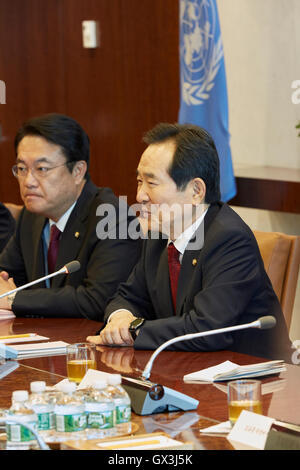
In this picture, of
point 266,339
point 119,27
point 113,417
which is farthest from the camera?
point 119,27

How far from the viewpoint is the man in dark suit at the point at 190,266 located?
8.39ft

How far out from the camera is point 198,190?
2803 mm

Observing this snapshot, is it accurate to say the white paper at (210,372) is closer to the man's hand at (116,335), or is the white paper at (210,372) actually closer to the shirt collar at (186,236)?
the man's hand at (116,335)

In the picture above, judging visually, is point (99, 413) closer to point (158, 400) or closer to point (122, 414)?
point (122, 414)

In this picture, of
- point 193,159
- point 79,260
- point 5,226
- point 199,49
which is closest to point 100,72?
point 199,49

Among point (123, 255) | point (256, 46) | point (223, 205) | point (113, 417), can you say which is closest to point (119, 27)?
point (256, 46)

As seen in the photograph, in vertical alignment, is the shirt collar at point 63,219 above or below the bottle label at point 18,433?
above

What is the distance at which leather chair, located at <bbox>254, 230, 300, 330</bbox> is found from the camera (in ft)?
9.68

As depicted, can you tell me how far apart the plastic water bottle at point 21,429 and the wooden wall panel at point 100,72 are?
13.1 feet

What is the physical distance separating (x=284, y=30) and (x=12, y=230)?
1.93 meters

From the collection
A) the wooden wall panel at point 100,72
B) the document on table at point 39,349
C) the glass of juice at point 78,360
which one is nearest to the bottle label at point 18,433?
the glass of juice at point 78,360

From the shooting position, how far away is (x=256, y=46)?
4746 mm

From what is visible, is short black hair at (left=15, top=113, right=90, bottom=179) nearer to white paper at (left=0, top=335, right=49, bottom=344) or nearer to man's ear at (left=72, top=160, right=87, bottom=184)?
man's ear at (left=72, top=160, right=87, bottom=184)
